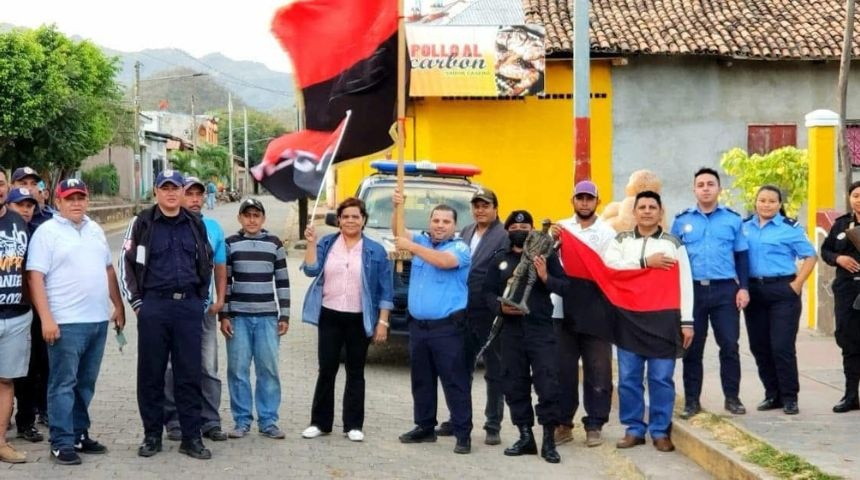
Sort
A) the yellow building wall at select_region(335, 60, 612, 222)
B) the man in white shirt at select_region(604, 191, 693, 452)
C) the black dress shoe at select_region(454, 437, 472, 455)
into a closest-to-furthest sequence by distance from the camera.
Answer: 1. the man in white shirt at select_region(604, 191, 693, 452)
2. the black dress shoe at select_region(454, 437, 472, 455)
3. the yellow building wall at select_region(335, 60, 612, 222)

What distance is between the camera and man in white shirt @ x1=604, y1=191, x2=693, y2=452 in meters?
7.87

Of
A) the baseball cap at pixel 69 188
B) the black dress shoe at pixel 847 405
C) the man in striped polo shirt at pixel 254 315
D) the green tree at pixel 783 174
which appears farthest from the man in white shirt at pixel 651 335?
the green tree at pixel 783 174

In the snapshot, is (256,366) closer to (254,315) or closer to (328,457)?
(254,315)

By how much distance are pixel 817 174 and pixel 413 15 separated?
55.7 feet

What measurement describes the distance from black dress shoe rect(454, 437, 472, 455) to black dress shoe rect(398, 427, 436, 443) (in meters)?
0.30

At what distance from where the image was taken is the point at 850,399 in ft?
28.3

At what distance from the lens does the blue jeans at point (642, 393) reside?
793 centimetres

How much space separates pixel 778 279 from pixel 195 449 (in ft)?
14.7

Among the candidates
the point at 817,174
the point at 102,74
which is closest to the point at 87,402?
the point at 817,174

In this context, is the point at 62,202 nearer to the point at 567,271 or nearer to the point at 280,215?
the point at 567,271

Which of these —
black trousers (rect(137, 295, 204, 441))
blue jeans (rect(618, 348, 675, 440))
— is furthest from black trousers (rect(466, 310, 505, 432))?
black trousers (rect(137, 295, 204, 441))

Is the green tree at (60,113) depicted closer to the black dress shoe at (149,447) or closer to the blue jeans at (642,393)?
the black dress shoe at (149,447)

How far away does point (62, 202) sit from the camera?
24.0 ft

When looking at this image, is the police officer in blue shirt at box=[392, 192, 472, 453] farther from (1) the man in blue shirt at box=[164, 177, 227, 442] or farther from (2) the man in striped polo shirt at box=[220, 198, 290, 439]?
(1) the man in blue shirt at box=[164, 177, 227, 442]
